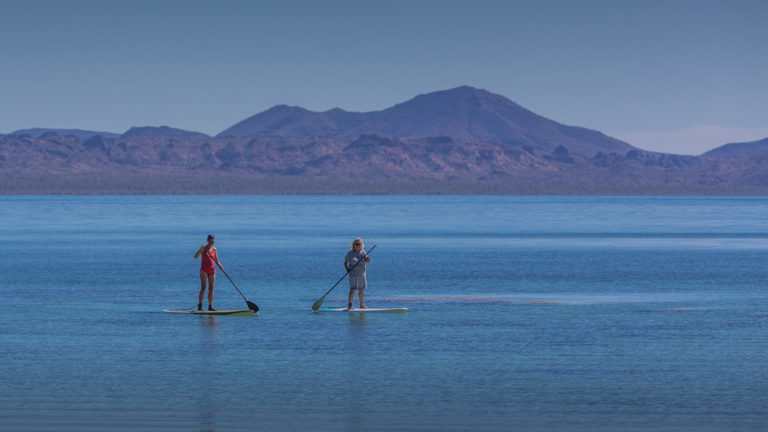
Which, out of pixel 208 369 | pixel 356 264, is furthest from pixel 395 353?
pixel 356 264

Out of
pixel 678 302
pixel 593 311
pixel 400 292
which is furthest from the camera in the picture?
pixel 400 292

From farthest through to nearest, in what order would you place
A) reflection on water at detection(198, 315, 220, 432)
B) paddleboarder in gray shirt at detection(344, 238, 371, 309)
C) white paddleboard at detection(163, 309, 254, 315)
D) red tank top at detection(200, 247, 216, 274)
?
1. paddleboarder in gray shirt at detection(344, 238, 371, 309)
2. red tank top at detection(200, 247, 216, 274)
3. white paddleboard at detection(163, 309, 254, 315)
4. reflection on water at detection(198, 315, 220, 432)

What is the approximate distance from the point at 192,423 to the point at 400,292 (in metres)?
18.7

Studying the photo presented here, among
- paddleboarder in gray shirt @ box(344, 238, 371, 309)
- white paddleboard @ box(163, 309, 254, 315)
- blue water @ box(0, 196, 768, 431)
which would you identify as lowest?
blue water @ box(0, 196, 768, 431)

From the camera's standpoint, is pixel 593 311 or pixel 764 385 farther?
pixel 593 311

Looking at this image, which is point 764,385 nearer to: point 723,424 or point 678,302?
point 723,424

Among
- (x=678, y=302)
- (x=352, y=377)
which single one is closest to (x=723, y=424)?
(x=352, y=377)

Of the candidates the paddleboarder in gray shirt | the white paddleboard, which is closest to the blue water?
the white paddleboard

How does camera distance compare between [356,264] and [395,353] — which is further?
[356,264]

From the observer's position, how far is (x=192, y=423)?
12.8m

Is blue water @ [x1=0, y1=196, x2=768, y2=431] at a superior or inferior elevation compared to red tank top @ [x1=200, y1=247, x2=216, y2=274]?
inferior

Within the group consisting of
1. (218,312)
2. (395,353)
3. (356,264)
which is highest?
(356,264)

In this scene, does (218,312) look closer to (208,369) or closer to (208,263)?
(208,263)

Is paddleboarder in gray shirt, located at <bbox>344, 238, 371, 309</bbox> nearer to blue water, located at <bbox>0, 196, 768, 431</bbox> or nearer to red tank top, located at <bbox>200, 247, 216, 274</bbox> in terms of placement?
blue water, located at <bbox>0, 196, 768, 431</bbox>
